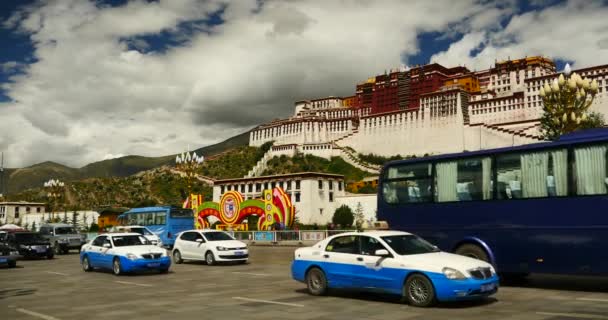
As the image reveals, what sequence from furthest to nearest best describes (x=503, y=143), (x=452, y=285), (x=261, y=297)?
(x=503, y=143), (x=261, y=297), (x=452, y=285)

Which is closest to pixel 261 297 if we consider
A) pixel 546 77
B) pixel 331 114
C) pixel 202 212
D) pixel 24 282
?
pixel 24 282

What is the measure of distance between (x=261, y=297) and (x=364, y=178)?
100025mm

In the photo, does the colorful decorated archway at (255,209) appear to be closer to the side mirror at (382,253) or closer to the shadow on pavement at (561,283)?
the shadow on pavement at (561,283)

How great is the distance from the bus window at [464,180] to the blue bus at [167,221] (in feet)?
77.8

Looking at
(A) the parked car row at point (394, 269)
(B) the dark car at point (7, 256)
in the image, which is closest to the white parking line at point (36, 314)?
(A) the parked car row at point (394, 269)

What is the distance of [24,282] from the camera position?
1741 centimetres

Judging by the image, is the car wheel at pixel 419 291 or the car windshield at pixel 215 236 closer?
the car wheel at pixel 419 291

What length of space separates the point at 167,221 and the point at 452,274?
90.3 feet

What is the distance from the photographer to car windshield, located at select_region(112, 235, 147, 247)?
65.2 ft

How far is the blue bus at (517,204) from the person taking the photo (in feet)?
40.7

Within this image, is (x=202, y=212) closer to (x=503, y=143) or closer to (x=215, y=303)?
(x=215, y=303)

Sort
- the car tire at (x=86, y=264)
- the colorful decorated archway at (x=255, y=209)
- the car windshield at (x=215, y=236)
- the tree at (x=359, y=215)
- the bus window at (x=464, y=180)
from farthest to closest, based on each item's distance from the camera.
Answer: the tree at (x=359, y=215), the colorful decorated archway at (x=255, y=209), the car windshield at (x=215, y=236), the car tire at (x=86, y=264), the bus window at (x=464, y=180)

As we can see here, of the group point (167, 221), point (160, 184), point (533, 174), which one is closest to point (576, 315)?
point (533, 174)

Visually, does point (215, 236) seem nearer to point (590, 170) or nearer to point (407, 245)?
point (407, 245)
